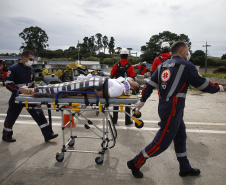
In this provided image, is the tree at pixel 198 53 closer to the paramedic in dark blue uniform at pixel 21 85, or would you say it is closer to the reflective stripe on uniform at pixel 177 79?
the paramedic in dark blue uniform at pixel 21 85

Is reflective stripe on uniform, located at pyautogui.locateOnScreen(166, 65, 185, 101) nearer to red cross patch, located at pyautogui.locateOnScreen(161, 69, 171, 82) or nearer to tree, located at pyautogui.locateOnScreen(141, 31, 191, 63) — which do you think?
red cross patch, located at pyautogui.locateOnScreen(161, 69, 171, 82)

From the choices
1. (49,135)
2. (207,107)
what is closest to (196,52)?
(207,107)

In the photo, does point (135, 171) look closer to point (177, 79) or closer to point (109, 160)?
point (109, 160)

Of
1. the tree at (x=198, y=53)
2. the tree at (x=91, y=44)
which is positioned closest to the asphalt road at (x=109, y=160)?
the tree at (x=198, y=53)

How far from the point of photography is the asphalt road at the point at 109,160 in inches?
108

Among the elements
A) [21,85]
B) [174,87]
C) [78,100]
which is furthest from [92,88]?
[21,85]

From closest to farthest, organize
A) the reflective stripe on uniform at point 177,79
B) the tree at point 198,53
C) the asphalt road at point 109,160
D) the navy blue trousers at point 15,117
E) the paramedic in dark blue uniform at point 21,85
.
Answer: the reflective stripe on uniform at point 177,79, the asphalt road at point 109,160, the paramedic in dark blue uniform at point 21,85, the navy blue trousers at point 15,117, the tree at point 198,53

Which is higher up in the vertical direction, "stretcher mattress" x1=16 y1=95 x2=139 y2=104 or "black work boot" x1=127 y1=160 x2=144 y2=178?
"stretcher mattress" x1=16 y1=95 x2=139 y2=104

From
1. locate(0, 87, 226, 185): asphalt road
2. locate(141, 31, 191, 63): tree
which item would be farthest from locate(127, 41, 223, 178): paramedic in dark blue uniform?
locate(141, 31, 191, 63): tree

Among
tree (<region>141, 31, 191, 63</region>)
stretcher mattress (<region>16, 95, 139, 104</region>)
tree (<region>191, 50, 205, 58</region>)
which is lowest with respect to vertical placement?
stretcher mattress (<region>16, 95, 139, 104</region>)

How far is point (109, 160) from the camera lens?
3289 mm

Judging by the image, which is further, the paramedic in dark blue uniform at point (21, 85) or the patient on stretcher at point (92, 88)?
the paramedic in dark blue uniform at point (21, 85)

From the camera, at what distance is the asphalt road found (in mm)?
2756

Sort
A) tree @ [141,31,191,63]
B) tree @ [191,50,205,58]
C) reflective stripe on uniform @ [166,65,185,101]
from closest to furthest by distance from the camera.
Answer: reflective stripe on uniform @ [166,65,185,101] → tree @ [191,50,205,58] → tree @ [141,31,191,63]
